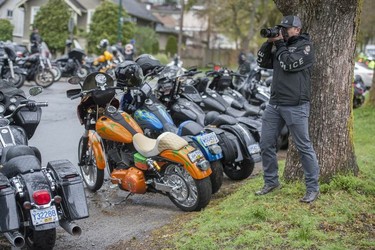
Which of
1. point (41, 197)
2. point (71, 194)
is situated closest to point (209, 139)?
point (71, 194)

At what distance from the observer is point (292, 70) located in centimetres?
648

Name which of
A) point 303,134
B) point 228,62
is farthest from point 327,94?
point 228,62

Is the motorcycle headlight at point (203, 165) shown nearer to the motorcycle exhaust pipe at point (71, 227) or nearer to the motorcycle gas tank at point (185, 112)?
the motorcycle exhaust pipe at point (71, 227)

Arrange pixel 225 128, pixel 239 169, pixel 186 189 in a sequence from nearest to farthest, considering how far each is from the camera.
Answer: pixel 186 189
pixel 225 128
pixel 239 169

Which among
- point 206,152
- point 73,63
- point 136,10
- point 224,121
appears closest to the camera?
point 206,152

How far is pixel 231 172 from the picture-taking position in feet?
29.7

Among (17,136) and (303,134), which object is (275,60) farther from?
(17,136)

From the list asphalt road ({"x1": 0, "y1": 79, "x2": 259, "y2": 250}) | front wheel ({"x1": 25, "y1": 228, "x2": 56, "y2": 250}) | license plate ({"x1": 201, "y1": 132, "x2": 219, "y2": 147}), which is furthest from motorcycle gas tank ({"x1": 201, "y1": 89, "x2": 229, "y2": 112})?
front wheel ({"x1": 25, "y1": 228, "x2": 56, "y2": 250})

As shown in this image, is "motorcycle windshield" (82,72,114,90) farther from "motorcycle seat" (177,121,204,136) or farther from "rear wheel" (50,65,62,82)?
"rear wheel" (50,65,62,82)

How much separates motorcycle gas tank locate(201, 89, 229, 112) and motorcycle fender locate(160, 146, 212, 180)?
4662 mm

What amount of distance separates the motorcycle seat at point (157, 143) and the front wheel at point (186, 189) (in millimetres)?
232

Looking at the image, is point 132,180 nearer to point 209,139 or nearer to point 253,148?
point 209,139

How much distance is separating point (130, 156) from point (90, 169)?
90cm

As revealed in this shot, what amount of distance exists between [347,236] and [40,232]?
256cm
